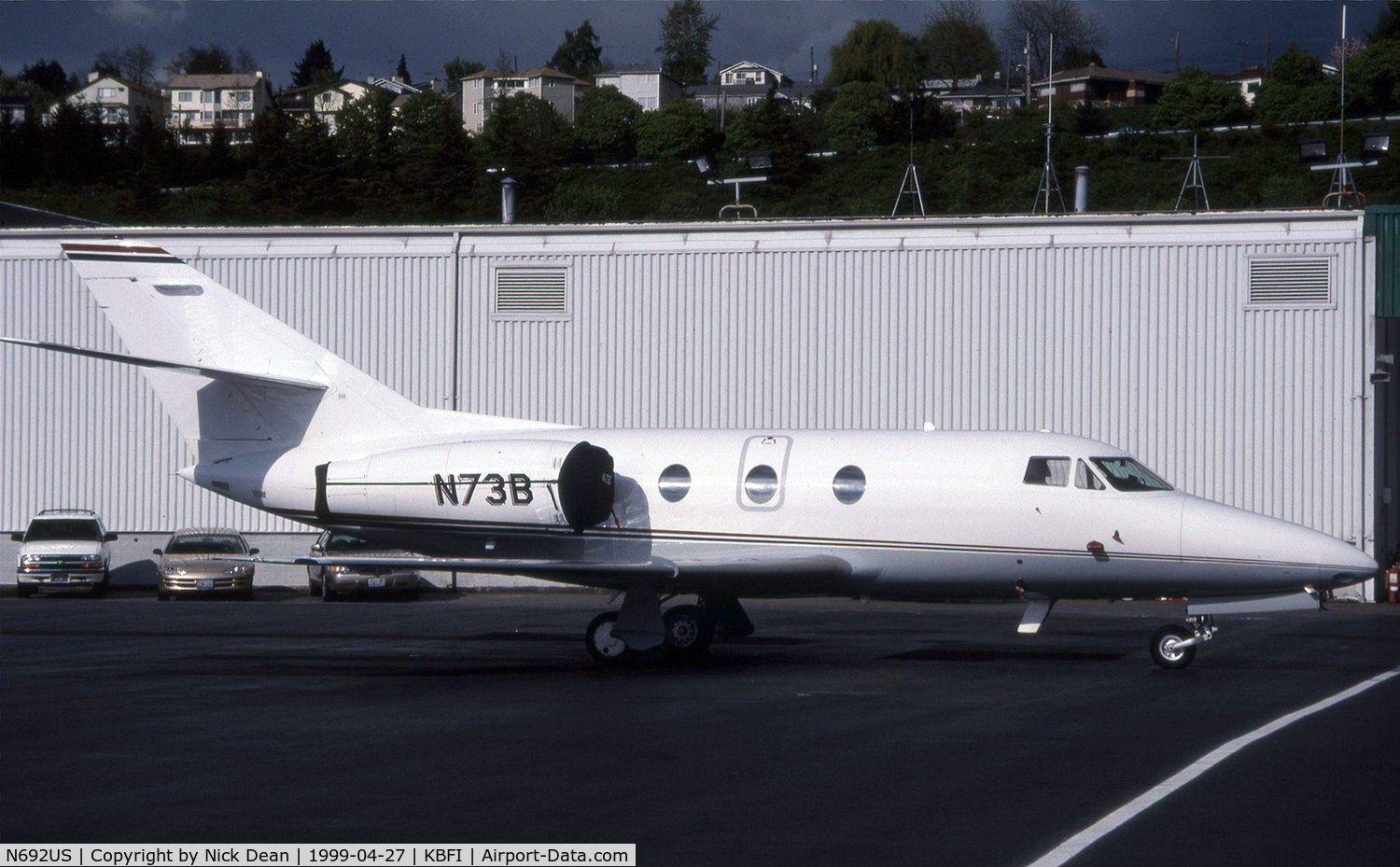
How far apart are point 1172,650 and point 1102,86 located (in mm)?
133602

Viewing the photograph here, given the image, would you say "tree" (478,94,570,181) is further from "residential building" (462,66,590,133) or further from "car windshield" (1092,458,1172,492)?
"car windshield" (1092,458,1172,492)

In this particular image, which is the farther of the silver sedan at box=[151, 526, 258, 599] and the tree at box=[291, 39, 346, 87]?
the tree at box=[291, 39, 346, 87]

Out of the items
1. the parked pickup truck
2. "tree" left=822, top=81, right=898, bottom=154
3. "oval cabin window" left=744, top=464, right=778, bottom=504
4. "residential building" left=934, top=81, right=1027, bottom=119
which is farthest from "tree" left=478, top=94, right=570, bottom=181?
"oval cabin window" left=744, top=464, right=778, bottom=504

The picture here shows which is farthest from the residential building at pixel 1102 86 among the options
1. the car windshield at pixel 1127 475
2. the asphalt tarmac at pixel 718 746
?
the asphalt tarmac at pixel 718 746

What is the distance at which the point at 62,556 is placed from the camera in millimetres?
33969

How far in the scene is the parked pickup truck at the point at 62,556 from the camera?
3391 centimetres

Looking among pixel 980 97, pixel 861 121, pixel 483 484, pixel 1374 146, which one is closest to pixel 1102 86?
pixel 980 97

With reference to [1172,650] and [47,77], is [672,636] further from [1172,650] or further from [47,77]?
[47,77]

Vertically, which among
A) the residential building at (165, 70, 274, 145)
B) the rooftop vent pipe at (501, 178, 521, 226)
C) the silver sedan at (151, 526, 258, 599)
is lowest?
the silver sedan at (151, 526, 258, 599)

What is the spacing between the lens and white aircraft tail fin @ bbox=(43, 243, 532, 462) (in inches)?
817

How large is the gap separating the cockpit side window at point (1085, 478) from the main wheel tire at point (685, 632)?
5.33 metres

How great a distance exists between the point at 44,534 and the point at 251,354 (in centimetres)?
1660

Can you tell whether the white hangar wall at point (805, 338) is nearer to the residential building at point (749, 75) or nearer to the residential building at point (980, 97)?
the residential building at point (980, 97)

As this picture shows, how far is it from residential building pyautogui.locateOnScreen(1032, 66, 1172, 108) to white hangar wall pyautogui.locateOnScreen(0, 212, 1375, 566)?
103 m
